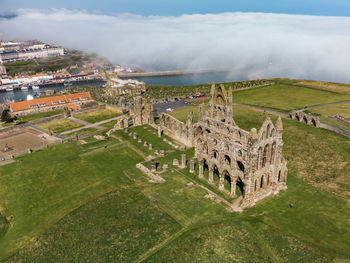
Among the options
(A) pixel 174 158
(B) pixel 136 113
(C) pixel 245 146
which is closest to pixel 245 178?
(C) pixel 245 146

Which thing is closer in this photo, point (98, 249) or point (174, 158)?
point (98, 249)

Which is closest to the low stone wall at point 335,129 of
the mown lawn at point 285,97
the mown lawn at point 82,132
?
the mown lawn at point 285,97

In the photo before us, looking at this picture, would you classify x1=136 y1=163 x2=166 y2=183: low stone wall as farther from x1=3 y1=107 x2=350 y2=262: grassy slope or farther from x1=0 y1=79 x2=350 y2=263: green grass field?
x1=3 y1=107 x2=350 y2=262: grassy slope

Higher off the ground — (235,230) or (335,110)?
(335,110)

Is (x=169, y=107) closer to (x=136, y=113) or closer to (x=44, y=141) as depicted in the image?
(x=136, y=113)

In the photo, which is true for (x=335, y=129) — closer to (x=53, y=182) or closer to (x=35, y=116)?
(x=53, y=182)

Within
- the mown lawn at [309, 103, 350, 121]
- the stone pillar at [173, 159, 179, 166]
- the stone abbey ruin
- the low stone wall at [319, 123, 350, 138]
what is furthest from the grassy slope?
the mown lawn at [309, 103, 350, 121]

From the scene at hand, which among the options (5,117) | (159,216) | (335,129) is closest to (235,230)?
(159,216)
